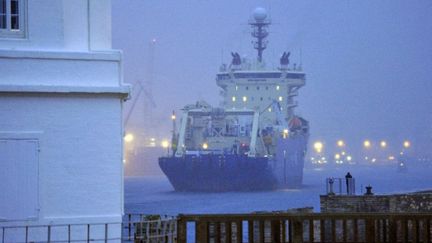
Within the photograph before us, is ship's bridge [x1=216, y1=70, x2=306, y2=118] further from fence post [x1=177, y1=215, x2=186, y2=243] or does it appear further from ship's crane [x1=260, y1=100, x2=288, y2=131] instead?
fence post [x1=177, y1=215, x2=186, y2=243]

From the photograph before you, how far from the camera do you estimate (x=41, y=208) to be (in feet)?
44.0

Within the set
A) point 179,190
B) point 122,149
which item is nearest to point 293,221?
point 122,149

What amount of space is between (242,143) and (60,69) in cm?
12776

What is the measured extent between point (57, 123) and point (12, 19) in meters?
1.44

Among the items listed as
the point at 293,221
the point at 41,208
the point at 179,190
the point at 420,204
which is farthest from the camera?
the point at 179,190

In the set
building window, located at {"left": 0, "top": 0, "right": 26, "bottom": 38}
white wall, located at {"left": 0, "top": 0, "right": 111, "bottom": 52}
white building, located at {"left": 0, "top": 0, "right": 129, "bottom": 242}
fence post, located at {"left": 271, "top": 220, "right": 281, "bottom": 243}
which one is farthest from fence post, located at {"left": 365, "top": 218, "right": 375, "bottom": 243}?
building window, located at {"left": 0, "top": 0, "right": 26, "bottom": 38}

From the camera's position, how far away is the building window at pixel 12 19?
44.7ft

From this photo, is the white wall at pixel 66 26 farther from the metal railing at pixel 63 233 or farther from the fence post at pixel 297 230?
the fence post at pixel 297 230

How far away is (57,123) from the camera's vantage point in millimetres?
13516

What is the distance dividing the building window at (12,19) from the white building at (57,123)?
0.01 meters

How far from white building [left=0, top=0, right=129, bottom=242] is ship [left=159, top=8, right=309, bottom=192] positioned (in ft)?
389

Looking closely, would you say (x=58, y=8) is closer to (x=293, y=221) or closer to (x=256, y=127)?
(x=293, y=221)

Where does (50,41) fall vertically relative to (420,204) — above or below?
above

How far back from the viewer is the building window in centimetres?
1362
